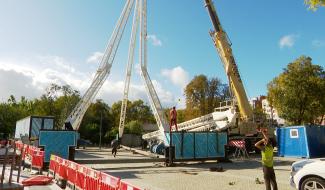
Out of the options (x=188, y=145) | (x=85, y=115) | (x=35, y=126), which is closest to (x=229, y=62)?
(x=188, y=145)

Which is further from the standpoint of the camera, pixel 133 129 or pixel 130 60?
pixel 133 129

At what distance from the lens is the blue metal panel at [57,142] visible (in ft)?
55.7

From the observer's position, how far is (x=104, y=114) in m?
72.6

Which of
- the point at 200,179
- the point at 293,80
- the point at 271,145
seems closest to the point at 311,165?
the point at 271,145

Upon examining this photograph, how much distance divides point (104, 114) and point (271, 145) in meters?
65.6

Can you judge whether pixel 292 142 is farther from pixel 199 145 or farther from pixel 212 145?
pixel 199 145

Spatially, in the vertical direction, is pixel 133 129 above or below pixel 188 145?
above

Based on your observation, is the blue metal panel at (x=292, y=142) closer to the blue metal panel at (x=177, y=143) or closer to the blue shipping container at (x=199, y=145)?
the blue shipping container at (x=199, y=145)

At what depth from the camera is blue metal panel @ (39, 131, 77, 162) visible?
16969 millimetres

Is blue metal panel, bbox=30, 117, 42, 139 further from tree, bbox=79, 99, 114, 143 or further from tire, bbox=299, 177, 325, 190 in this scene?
tire, bbox=299, 177, 325, 190

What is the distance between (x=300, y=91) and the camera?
37281 millimetres

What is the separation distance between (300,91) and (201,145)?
22043 millimetres

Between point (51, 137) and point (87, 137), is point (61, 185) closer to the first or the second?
point (51, 137)

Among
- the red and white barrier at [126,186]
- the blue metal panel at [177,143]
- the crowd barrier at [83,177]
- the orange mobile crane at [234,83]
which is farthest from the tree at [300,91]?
the red and white barrier at [126,186]
